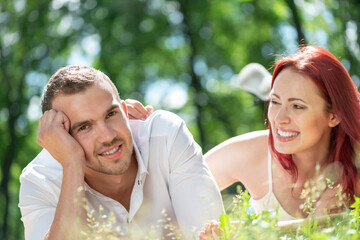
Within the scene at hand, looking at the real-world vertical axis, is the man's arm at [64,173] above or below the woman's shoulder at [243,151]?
above

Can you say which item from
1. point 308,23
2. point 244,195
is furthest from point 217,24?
point 244,195

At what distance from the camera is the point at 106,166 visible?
2982 millimetres

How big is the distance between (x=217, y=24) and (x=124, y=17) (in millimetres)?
3012

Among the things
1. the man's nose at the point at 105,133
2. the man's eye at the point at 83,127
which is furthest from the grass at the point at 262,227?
the man's eye at the point at 83,127

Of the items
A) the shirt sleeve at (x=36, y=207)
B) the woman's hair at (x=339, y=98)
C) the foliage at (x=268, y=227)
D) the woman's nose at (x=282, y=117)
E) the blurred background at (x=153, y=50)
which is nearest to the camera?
the foliage at (x=268, y=227)

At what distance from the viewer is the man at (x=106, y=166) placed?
2.87 m

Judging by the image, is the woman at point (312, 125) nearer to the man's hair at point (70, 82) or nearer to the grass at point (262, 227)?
the man's hair at point (70, 82)

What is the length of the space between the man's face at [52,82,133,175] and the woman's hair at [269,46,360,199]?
1479 millimetres

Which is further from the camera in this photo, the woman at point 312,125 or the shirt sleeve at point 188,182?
the woman at point 312,125

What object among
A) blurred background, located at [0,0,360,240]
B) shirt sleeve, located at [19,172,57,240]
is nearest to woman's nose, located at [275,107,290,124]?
shirt sleeve, located at [19,172,57,240]

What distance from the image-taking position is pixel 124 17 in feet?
51.6

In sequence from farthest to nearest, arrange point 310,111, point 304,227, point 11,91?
point 11,91, point 310,111, point 304,227

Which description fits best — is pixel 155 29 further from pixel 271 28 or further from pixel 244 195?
pixel 244 195

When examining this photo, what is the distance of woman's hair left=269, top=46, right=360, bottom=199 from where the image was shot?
3602mm
